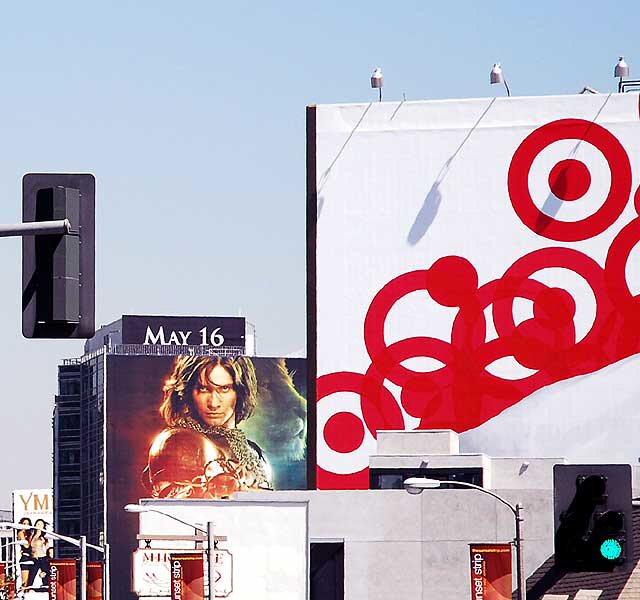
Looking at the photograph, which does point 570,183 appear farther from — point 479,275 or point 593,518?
point 593,518

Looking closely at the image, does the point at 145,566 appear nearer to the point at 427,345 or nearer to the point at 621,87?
the point at 427,345

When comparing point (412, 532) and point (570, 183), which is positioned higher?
point (570, 183)

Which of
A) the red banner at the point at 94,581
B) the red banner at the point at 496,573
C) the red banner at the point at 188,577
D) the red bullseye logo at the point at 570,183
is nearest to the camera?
the red banner at the point at 496,573

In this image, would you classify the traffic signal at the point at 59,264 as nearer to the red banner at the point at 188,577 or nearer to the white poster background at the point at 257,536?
the red banner at the point at 188,577

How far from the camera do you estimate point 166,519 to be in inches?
3250

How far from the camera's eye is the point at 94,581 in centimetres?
8225

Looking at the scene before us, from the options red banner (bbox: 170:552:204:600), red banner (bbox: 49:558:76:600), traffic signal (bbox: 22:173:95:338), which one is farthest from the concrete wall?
traffic signal (bbox: 22:173:95:338)

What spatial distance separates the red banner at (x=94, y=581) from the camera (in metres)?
81.8

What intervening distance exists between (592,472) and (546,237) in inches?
2713

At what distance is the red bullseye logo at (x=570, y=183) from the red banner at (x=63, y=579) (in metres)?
26.3

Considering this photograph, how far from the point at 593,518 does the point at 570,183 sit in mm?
70221

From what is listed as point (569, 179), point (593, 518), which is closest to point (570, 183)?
point (569, 179)

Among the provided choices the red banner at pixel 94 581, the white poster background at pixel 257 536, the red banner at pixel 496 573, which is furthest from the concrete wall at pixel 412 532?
the red banner at pixel 496 573

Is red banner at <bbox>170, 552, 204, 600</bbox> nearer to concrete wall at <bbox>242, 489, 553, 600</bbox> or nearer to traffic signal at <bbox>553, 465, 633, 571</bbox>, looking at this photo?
concrete wall at <bbox>242, 489, 553, 600</bbox>
